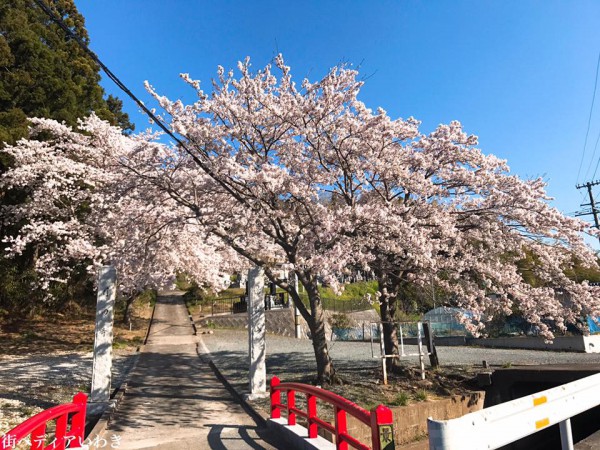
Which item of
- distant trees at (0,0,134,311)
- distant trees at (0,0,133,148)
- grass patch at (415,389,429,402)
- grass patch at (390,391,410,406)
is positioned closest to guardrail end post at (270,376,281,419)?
grass patch at (390,391,410,406)

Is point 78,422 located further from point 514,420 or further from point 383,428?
point 514,420

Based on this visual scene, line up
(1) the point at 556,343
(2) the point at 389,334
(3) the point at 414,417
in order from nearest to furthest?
(3) the point at 414,417 → (2) the point at 389,334 → (1) the point at 556,343

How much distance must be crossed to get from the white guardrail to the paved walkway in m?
4.91

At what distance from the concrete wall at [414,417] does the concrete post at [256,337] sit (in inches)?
107

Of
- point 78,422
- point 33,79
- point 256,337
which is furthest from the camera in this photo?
point 33,79

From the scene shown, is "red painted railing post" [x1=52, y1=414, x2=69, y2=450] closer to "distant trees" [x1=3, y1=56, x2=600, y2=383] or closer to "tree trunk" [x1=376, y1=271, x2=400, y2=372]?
"distant trees" [x1=3, y1=56, x2=600, y2=383]

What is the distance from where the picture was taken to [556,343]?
18188mm

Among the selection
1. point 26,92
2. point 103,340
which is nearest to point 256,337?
point 103,340

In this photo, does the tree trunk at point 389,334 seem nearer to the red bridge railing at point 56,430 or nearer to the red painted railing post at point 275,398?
the red painted railing post at point 275,398

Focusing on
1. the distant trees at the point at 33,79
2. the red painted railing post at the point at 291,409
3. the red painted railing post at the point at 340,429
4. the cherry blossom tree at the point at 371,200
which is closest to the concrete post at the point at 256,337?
the cherry blossom tree at the point at 371,200

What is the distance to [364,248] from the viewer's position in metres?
10.5

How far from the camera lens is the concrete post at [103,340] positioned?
9.38 metres

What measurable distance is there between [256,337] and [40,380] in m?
7.15

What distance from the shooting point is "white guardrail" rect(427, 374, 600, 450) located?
273 centimetres
